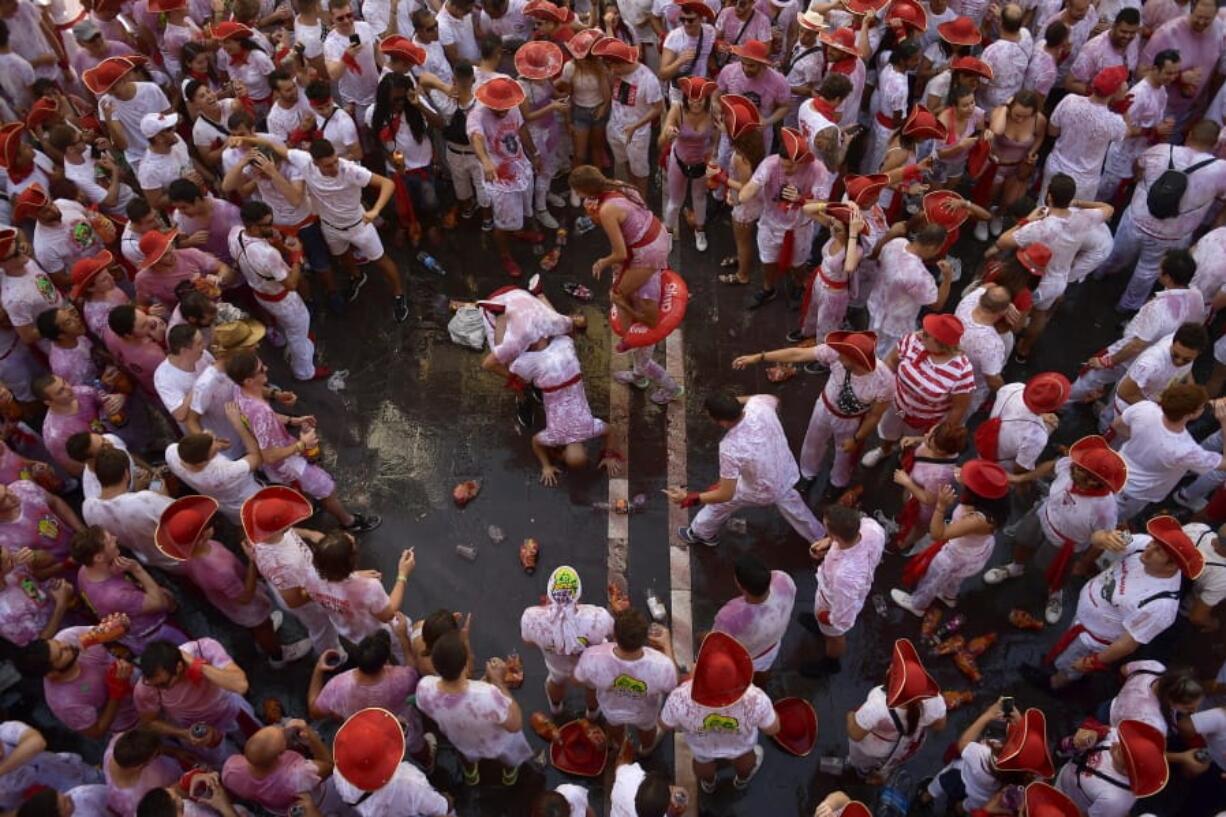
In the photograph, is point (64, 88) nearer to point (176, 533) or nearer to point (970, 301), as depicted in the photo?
point (176, 533)

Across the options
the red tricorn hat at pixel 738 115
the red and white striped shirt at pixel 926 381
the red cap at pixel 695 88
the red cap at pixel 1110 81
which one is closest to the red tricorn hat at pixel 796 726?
the red and white striped shirt at pixel 926 381

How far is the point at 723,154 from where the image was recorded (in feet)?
32.1

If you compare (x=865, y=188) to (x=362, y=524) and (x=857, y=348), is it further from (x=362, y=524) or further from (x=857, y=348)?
(x=362, y=524)

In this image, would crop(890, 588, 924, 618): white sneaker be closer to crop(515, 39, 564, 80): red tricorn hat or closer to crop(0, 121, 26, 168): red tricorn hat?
crop(515, 39, 564, 80): red tricorn hat

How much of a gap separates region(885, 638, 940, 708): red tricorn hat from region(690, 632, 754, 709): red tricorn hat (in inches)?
32.9

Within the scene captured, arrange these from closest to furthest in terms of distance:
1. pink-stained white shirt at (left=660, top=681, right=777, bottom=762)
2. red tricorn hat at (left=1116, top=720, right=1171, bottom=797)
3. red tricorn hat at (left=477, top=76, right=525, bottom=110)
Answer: red tricorn hat at (left=1116, top=720, right=1171, bottom=797) < pink-stained white shirt at (left=660, top=681, right=777, bottom=762) < red tricorn hat at (left=477, top=76, right=525, bottom=110)

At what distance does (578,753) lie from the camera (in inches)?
241

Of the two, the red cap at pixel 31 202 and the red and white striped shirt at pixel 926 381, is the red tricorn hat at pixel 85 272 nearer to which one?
the red cap at pixel 31 202

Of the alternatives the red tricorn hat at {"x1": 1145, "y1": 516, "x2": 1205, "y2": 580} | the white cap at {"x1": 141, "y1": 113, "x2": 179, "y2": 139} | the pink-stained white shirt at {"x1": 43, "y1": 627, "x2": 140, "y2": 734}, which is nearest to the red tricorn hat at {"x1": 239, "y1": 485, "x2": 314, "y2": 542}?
the pink-stained white shirt at {"x1": 43, "y1": 627, "x2": 140, "y2": 734}

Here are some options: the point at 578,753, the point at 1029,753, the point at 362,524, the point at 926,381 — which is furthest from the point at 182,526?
the point at 926,381

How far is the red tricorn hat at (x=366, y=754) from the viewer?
440 cm

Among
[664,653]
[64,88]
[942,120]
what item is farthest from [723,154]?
[64,88]

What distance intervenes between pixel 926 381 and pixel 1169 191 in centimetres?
360

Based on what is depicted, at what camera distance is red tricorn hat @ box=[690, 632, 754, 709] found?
4.75 metres
